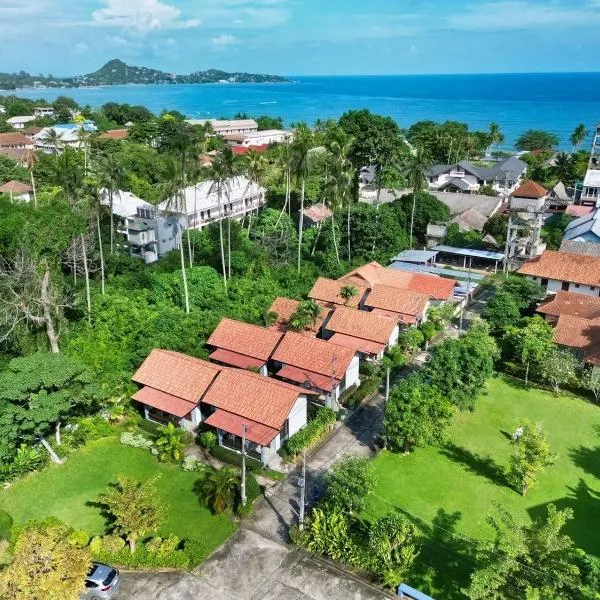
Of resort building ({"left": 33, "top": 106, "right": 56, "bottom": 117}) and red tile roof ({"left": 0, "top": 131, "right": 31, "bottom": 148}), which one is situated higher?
resort building ({"left": 33, "top": 106, "right": 56, "bottom": 117})

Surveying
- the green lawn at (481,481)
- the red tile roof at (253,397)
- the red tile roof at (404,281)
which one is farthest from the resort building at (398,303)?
the red tile roof at (253,397)

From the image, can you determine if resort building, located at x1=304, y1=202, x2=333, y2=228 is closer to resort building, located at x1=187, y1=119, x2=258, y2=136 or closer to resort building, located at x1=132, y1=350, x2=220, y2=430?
resort building, located at x1=132, y1=350, x2=220, y2=430

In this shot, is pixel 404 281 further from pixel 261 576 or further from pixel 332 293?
pixel 261 576

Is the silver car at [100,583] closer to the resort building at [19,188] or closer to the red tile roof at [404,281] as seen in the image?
the red tile roof at [404,281]

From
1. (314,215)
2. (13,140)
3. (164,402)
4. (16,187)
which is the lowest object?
(164,402)

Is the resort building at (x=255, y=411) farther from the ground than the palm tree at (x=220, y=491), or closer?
farther from the ground

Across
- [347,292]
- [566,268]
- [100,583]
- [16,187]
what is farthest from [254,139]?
[100,583]

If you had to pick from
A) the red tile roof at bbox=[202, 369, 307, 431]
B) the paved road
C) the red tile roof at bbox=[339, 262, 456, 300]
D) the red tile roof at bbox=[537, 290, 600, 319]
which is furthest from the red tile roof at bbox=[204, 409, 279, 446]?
the red tile roof at bbox=[537, 290, 600, 319]
